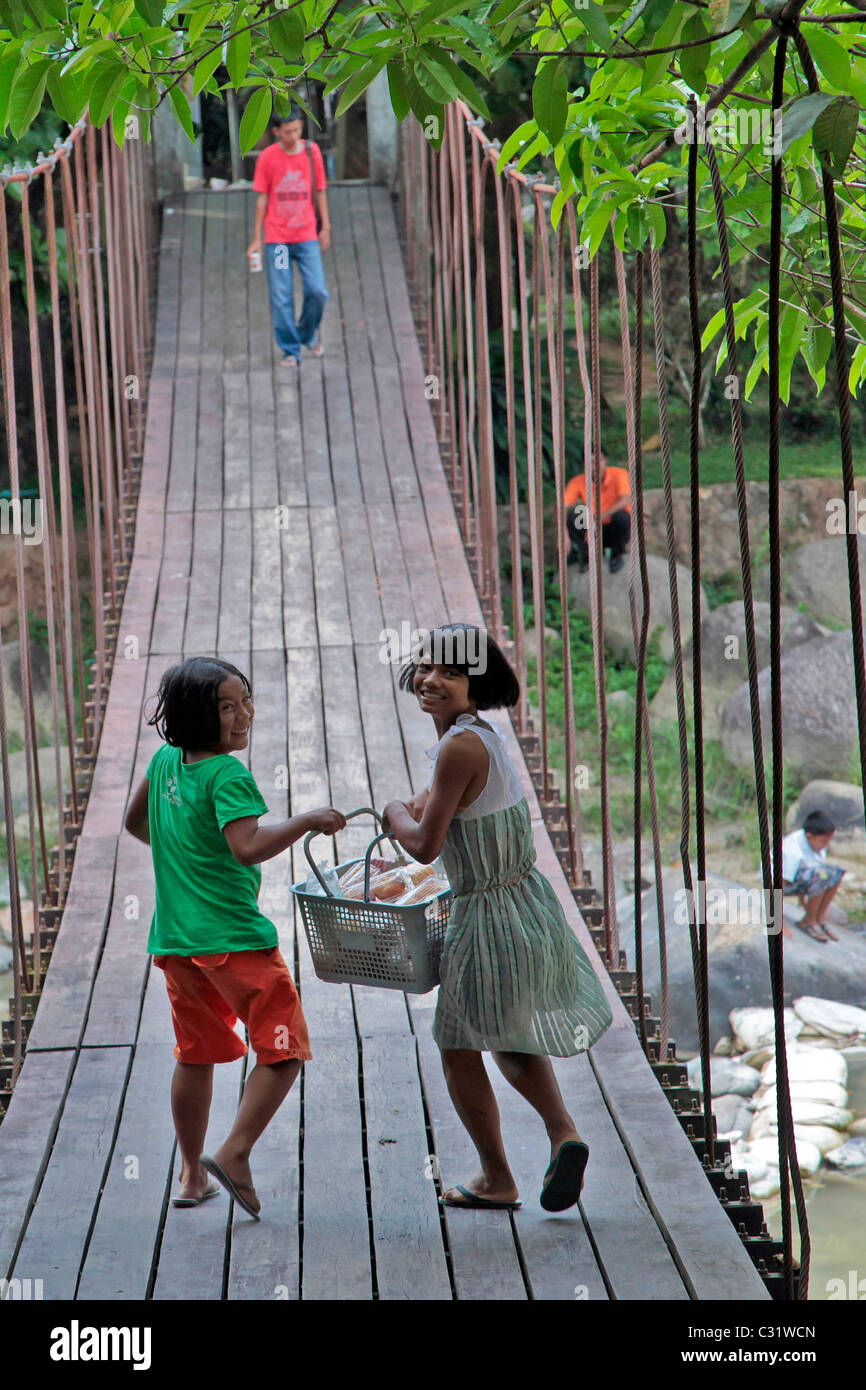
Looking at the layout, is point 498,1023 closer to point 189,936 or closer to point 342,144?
point 189,936

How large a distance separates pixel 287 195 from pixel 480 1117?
5225 mm

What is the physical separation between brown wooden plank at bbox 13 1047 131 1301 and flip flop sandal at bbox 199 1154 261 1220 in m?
0.24

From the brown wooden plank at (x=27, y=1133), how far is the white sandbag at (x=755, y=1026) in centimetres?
452

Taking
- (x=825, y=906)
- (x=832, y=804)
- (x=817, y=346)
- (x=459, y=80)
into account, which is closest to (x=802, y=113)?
(x=459, y=80)

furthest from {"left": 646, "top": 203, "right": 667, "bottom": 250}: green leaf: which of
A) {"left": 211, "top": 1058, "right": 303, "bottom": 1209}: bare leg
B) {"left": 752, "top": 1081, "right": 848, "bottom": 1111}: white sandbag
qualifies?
{"left": 752, "top": 1081, "right": 848, "bottom": 1111}: white sandbag

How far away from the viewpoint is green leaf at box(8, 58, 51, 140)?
5.75 ft

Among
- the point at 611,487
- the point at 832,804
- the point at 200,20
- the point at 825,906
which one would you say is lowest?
the point at 825,906

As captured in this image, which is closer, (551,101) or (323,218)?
(551,101)

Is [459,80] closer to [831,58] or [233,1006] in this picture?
[831,58]

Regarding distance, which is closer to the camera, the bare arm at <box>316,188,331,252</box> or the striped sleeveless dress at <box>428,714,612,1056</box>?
the striped sleeveless dress at <box>428,714,612,1056</box>

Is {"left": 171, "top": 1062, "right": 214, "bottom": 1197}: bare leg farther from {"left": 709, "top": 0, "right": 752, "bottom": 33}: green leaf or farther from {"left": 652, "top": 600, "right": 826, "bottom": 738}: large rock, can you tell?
{"left": 652, "top": 600, "right": 826, "bottom": 738}: large rock

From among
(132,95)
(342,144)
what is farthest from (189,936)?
(342,144)

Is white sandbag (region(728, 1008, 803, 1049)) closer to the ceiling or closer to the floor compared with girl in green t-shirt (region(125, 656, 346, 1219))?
closer to the floor

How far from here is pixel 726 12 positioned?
1.59 metres
